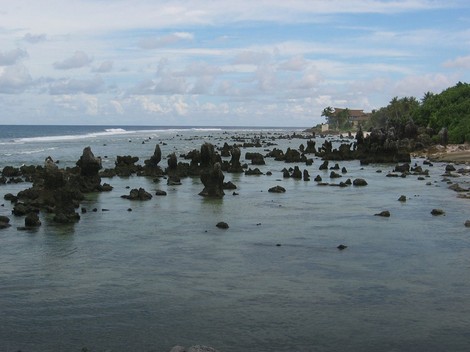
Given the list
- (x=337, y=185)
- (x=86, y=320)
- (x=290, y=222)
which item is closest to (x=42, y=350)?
(x=86, y=320)

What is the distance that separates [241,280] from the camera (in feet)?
68.5

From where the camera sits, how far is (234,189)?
48.8 meters

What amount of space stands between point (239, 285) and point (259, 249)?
5627 millimetres

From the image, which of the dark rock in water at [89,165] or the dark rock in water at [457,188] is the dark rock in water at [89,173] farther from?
→ the dark rock in water at [457,188]

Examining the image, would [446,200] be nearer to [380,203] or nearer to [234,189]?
[380,203]

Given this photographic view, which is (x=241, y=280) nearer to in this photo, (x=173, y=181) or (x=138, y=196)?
(x=138, y=196)

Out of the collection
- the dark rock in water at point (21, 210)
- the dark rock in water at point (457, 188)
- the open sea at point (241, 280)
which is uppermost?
the dark rock in water at point (21, 210)

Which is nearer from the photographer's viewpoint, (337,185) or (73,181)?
(73,181)

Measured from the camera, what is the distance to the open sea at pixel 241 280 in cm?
1561

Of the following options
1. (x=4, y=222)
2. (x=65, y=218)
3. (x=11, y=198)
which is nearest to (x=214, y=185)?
(x=11, y=198)

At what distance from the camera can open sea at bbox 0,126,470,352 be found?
1561 cm

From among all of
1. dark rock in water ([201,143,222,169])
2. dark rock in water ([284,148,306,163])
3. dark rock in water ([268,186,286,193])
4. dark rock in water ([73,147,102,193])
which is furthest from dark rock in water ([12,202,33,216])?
dark rock in water ([284,148,306,163])

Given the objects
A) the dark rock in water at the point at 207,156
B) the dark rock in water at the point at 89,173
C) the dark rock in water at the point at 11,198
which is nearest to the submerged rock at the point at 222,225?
the dark rock in water at the point at 11,198

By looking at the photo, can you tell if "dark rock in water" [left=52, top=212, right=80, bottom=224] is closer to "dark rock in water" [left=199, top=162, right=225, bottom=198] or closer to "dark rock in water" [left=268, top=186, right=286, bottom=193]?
"dark rock in water" [left=199, top=162, right=225, bottom=198]
